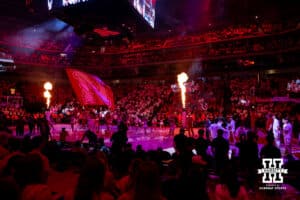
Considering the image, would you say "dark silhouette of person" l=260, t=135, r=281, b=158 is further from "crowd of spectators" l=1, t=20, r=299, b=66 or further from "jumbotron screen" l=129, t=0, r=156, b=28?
"crowd of spectators" l=1, t=20, r=299, b=66

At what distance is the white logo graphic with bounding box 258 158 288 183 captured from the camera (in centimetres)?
561

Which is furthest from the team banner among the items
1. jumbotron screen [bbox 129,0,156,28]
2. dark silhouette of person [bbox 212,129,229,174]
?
dark silhouette of person [bbox 212,129,229,174]

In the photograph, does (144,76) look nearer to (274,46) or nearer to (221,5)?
(221,5)

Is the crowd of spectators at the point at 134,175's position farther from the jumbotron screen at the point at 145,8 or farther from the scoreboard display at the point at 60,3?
the jumbotron screen at the point at 145,8

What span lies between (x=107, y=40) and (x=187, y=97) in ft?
54.7

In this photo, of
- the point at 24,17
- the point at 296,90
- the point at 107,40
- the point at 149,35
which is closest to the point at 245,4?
the point at 296,90

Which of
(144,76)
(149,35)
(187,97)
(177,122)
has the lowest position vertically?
(177,122)

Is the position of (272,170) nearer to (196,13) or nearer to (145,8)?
(145,8)

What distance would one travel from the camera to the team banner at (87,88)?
717cm

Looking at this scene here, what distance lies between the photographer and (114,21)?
26.2 feet

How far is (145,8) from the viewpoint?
7.79 metres

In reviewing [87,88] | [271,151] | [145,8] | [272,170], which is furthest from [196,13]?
[272,170]

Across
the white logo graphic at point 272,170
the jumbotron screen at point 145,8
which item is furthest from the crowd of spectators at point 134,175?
the jumbotron screen at point 145,8

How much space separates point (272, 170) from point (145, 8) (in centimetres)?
519
